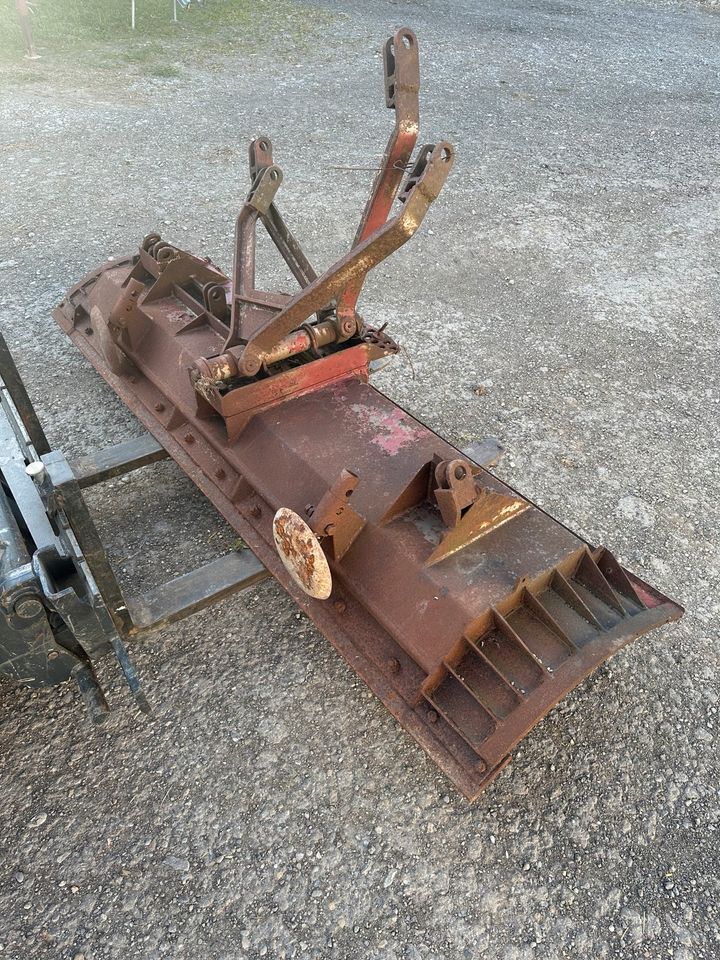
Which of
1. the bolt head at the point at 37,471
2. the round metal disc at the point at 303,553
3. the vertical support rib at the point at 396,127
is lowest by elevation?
the round metal disc at the point at 303,553

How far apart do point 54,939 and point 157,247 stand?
3.16 m

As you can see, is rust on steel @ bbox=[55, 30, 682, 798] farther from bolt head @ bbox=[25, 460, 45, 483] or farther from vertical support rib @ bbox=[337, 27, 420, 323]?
bolt head @ bbox=[25, 460, 45, 483]

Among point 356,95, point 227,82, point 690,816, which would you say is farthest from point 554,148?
point 690,816

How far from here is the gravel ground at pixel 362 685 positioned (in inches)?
88.4

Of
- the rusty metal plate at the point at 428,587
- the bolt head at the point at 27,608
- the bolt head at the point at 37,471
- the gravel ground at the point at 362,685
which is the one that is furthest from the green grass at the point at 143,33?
the bolt head at the point at 27,608

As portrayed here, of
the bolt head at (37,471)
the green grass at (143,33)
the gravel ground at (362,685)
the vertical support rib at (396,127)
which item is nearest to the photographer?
the bolt head at (37,471)

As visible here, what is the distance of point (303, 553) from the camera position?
2340mm

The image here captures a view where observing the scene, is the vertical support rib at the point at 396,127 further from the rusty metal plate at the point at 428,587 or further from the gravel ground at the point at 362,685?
the gravel ground at the point at 362,685

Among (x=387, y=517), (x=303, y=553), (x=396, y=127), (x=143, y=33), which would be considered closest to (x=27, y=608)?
(x=303, y=553)

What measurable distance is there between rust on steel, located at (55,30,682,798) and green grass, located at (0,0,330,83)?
843 centimetres

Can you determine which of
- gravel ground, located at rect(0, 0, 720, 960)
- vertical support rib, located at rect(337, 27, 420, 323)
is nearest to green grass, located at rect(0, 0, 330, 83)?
gravel ground, located at rect(0, 0, 720, 960)

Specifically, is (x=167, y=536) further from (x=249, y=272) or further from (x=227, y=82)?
(x=227, y=82)

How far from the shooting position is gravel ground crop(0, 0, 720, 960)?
224 cm

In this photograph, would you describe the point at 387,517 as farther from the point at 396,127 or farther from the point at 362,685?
the point at 396,127
